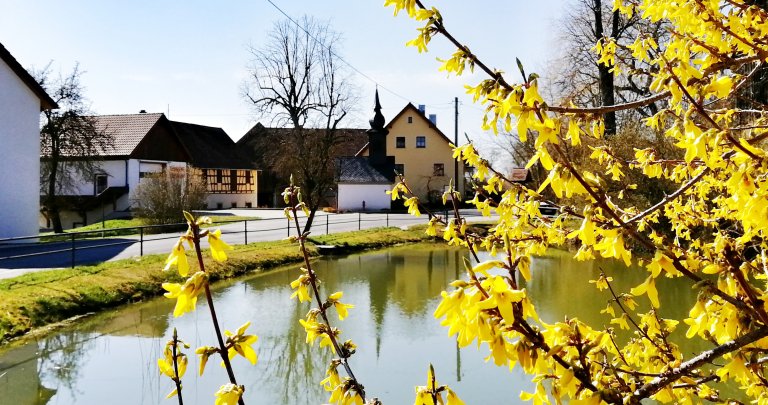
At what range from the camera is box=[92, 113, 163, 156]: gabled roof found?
27.0 metres

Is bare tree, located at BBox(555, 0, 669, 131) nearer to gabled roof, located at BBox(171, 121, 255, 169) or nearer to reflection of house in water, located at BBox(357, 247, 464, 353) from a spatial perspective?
reflection of house in water, located at BBox(357, 247, 464, 353)

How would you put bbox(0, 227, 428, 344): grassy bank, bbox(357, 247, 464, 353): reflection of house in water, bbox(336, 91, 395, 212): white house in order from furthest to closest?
bbox(336, 91, 395, 212): white house, bbox(357, 247, 464, 353): reflection of house in water, bbox(0, 227, 428, 344): grassy bank

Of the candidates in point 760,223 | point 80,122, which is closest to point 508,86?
point 760,223

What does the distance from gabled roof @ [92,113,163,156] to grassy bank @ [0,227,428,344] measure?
52.1 ft

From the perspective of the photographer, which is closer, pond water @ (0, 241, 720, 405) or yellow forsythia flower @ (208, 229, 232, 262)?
yellow forsythia flower @ (208, 229, 232, 262)

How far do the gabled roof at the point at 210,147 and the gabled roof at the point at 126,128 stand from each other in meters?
4.73

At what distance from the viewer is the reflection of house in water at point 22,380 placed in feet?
19.1

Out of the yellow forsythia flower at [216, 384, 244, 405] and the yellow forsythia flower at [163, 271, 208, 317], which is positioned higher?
the yellow forsythia flower at [163, 271, 208, 317]

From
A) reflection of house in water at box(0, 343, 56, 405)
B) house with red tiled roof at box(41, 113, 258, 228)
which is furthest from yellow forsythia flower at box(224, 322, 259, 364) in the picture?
house with red tiled roof at box(41, 113, 258, 228)

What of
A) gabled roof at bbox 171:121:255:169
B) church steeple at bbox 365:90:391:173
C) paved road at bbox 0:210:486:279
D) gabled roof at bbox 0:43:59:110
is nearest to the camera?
paved road at bbox 0:210:486:279

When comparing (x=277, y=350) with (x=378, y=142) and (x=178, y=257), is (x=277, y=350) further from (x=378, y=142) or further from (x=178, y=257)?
(x=378, y=142)

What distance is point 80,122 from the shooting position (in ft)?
65.5

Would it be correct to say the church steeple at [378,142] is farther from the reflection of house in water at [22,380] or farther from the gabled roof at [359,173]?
the reflection of house in water at [22,380]

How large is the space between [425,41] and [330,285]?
10.4m
